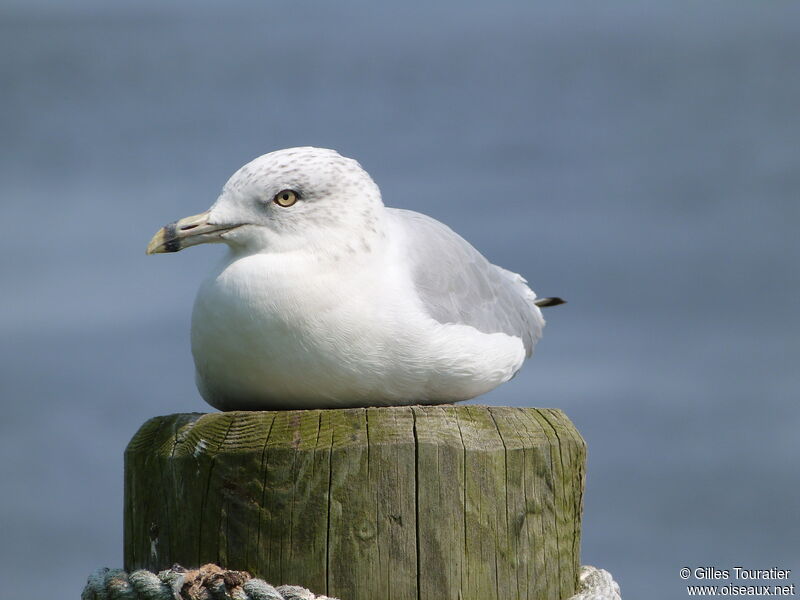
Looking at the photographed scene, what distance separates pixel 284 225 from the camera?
3986 millimetres

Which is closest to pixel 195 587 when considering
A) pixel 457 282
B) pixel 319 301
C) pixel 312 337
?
pixel 312 337

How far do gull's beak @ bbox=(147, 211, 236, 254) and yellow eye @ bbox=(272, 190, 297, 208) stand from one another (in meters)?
0.19

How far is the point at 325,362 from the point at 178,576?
861mm

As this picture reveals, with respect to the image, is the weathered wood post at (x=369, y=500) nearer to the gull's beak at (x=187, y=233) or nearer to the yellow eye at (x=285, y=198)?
the gull's beak at (x=187, y=233)

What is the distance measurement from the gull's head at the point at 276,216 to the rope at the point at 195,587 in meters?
1.18

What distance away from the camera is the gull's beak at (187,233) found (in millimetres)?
3990

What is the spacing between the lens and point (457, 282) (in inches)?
174

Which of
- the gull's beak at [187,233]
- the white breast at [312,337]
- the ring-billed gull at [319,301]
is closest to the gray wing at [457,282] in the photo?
the ring-billed gull at [319,301]

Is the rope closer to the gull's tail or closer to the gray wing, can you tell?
the gray wing

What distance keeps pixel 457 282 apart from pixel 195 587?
1668 millimetres

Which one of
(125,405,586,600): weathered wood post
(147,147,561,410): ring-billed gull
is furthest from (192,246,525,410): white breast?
(125,405,586,600): weathered wood post

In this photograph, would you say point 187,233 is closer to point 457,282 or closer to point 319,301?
point 319,301

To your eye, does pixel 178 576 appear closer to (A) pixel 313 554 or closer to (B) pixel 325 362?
(A) pixel 313 554

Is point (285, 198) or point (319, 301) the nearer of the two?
point (319, 301)
